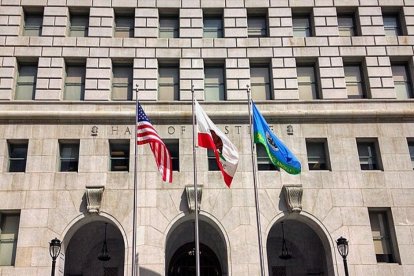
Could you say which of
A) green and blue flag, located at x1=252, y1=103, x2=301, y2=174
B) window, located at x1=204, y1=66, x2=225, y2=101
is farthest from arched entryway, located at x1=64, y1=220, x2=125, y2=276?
green and blue flag, located at x1=252, y1=103, x2=301, y2=174

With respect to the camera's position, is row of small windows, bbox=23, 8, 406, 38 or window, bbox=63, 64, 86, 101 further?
row of small windows, bbox=23, 8, 406, 38

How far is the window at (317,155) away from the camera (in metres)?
27.7

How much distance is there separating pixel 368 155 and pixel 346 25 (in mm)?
8890

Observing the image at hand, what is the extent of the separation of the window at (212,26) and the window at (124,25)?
4689mm

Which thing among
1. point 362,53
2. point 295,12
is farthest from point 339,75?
point 295,12

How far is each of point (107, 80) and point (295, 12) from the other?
12.8 metres

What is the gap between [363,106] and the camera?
28438mm

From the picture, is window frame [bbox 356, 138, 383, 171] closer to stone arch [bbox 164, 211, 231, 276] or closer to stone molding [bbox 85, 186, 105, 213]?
stone arch [bbox 164, 211, 231, 276]

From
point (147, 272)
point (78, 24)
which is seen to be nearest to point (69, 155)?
point (147, 272)

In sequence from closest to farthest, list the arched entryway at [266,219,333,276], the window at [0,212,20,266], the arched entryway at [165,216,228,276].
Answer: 1. the window at [0,212,20,266]
2. the arched entryway at [165,216,228,276]
3. the arched entryway at [266,219,333,276]

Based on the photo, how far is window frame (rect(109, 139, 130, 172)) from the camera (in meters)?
27.2

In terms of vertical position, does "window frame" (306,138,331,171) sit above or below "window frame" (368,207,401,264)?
above

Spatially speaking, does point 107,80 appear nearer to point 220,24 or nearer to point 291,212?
point 220,24

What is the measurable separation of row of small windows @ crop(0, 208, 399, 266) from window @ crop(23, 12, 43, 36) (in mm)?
11391
